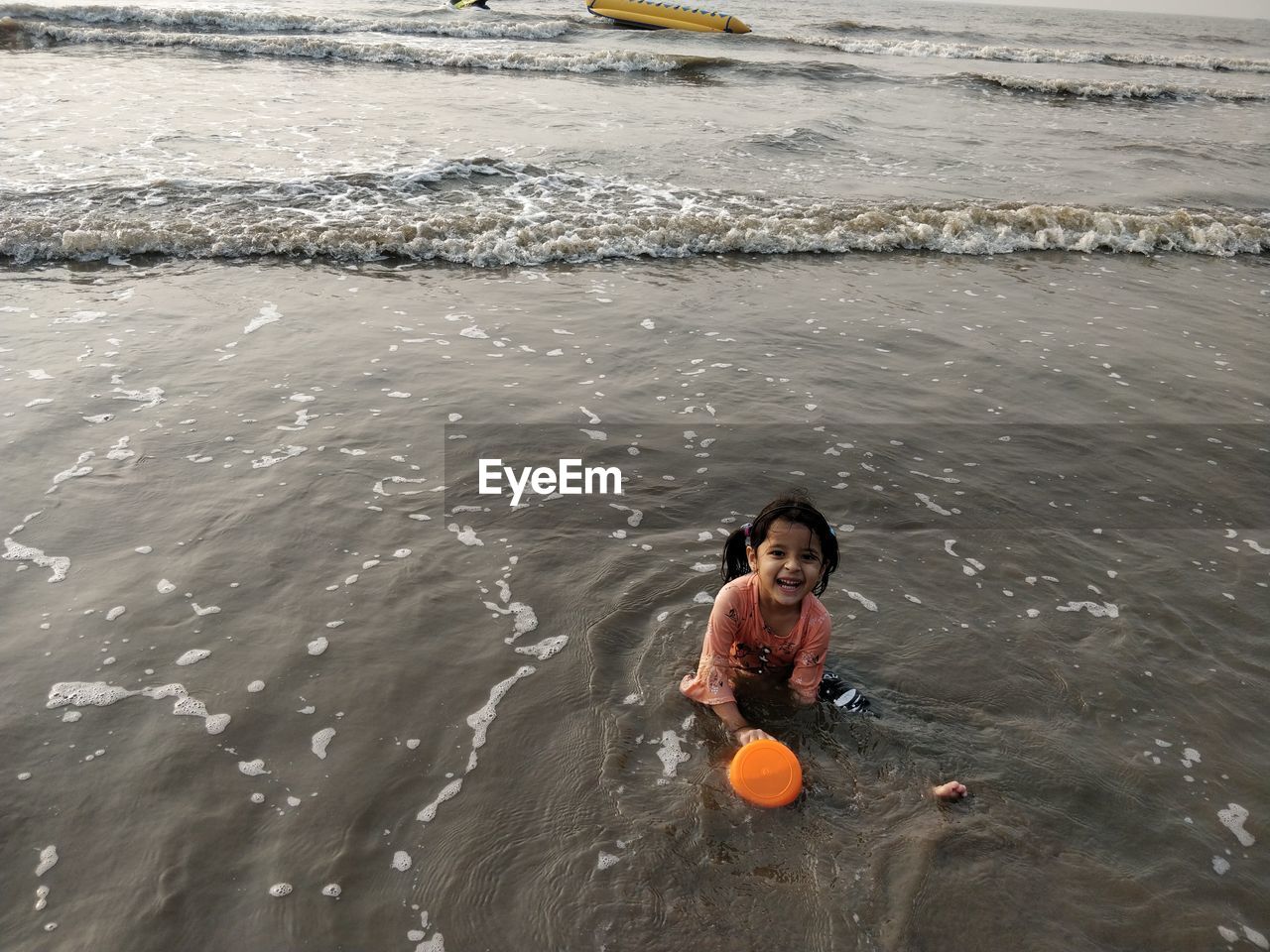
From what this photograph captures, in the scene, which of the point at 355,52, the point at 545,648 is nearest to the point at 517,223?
the point at 545,648

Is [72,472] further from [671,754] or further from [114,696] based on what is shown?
[671,754]

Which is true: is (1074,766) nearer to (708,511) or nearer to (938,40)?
(708,511)

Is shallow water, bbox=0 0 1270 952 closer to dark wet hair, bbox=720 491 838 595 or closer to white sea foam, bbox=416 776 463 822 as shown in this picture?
white sea foam, bbox=416 776 463 822

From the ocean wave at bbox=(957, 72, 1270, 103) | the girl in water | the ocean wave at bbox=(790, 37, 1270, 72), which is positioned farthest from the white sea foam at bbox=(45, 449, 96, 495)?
the ocean wave at bbox=(790, 37, 1270, 72)

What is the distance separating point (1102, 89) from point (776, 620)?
2593 cm

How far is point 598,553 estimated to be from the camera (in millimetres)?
4895

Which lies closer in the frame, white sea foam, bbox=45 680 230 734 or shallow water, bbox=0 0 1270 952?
shallow water, bbox=0 0 1270 952

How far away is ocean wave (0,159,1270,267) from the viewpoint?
9477mm

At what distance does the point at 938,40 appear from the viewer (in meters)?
33.6

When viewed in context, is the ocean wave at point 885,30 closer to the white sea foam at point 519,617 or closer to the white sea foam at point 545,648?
the white sea foam at point 519,617

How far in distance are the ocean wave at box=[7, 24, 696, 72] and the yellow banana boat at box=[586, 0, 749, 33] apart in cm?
743

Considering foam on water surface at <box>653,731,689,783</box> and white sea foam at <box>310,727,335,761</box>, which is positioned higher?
white sea foam at <box>310,727,335,761</box>

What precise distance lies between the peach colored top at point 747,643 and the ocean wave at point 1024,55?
29677 millimetres

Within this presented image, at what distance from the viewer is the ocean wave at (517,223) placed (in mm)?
9477
